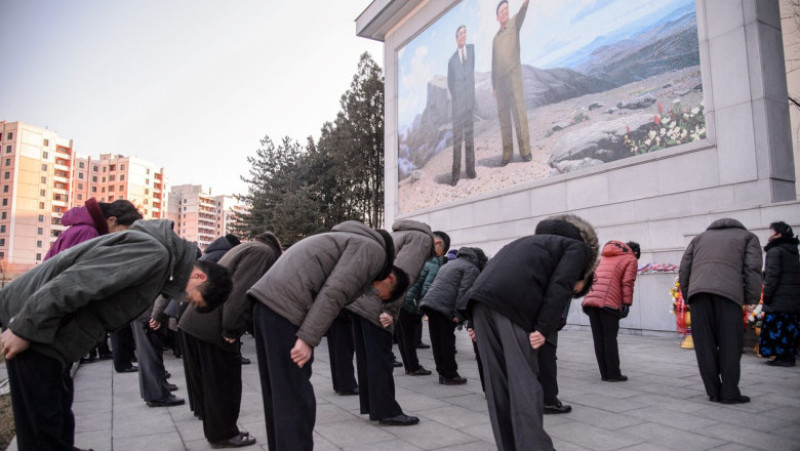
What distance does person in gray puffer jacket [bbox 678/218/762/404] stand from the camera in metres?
4.89

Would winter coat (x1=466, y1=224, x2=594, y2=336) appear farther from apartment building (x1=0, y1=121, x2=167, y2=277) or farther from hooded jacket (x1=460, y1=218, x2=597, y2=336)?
apartment building (x1=0, y1=121, x2=167, y2=277)

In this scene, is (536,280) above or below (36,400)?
above

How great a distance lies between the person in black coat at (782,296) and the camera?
22.5 ft

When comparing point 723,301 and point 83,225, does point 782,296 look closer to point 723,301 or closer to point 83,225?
point 723,301

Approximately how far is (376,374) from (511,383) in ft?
5.21

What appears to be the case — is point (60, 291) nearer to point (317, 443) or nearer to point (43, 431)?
point (43, 431)

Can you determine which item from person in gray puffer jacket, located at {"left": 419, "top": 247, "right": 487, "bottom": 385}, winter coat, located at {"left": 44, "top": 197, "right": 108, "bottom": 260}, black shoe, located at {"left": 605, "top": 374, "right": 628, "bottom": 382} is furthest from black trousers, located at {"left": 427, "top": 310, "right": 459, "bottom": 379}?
winter coat, located at {"left": 44, "top": 197, "right": 108, "bottom": 260}

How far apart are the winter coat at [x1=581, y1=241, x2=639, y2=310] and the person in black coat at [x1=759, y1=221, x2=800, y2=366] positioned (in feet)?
7.11

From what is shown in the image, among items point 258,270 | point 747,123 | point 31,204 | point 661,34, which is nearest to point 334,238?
point 258,270

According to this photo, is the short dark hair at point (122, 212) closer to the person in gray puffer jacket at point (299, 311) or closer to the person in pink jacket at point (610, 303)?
the person in gray puffer jacket at point (299, 311)

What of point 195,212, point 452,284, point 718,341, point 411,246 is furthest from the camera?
point 195,212

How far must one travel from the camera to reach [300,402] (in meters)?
3.11

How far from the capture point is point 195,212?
460 feet

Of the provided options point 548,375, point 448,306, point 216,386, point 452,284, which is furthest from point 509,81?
point 216,386
